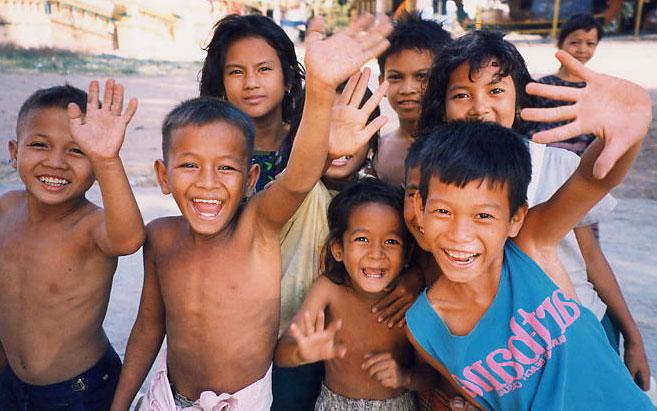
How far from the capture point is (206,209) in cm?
177

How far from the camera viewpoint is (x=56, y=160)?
1.90 m

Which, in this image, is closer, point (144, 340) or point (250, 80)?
point (144, 340)

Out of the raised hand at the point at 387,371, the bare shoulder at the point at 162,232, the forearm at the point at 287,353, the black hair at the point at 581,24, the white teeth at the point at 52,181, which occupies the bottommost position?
the raised hand at the point at 387,371

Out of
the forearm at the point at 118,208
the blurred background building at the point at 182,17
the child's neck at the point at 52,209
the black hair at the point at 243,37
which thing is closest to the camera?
the forearm at the point at 118,208

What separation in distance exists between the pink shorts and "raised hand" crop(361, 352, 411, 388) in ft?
1.10

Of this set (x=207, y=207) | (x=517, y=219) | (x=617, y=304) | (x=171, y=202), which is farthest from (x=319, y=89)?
(x=171, y=202)

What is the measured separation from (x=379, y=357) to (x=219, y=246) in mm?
621

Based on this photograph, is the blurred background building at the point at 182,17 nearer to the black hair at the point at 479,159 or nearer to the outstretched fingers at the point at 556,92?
the black hair at the point at 479,159

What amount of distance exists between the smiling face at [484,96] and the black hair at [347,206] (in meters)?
0.33

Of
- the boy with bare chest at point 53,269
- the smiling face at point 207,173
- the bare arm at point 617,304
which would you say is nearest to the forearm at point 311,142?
the smiling face at point 207,173

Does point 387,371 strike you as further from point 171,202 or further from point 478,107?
point 171,202

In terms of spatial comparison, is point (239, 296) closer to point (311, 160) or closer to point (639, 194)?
point (311, 160)

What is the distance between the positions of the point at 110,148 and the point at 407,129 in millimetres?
1307

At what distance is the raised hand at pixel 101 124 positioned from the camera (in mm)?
1636
